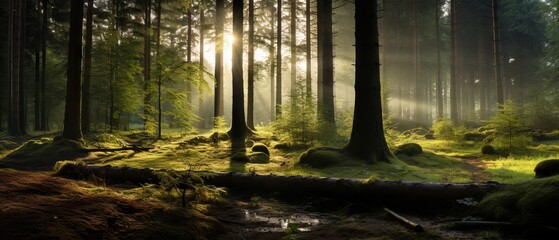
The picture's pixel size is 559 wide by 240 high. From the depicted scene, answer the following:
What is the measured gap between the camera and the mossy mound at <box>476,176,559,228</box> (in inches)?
199

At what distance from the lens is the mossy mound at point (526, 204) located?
5.06 metres

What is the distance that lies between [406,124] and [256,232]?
30995 mm

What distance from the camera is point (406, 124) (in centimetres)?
3406

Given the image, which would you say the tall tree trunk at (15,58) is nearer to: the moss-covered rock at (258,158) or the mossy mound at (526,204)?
the moss-covered rock at (258,158)

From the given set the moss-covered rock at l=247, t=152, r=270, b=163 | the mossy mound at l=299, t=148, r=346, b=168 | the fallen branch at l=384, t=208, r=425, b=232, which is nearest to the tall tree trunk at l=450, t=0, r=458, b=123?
the mossy mound at l=299, t=148, r=346, b=168

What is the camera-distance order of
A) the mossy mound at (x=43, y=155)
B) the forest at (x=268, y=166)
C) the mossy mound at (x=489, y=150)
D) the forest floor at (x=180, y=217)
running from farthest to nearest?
the mossy mound at (x=489, y=150)
the mossy mound at (x=43, y=155)
the forest at (x=268, y=166)
the forest floor at (x=180, y=217)

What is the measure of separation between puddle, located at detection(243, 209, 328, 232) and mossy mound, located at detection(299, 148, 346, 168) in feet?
14.4

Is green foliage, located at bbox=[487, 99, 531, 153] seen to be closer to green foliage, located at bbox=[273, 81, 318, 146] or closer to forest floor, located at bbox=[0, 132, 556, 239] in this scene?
forest floor, located at bbox=[0, 132, 556, 239]

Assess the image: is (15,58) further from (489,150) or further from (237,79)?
(489,150)

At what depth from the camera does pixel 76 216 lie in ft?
13.5

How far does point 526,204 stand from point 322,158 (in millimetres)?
6393

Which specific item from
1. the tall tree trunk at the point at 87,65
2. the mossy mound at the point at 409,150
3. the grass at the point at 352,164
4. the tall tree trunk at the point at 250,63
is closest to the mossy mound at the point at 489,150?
the grass at the point at 352,164

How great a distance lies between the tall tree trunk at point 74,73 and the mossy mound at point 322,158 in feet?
33.6

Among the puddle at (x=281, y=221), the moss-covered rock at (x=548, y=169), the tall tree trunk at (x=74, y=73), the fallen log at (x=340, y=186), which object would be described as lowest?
the puddle at (x=281, y=221)
